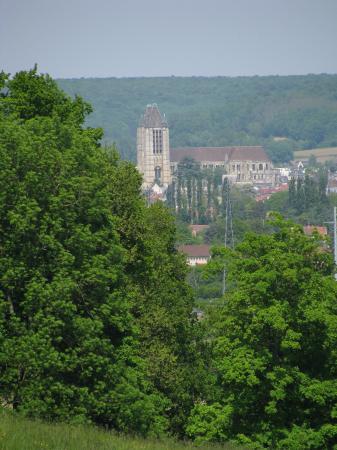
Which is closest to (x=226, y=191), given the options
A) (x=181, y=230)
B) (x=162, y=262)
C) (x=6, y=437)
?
(x=181, y=230)

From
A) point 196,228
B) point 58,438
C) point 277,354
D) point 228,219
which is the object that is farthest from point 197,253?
point 58,438

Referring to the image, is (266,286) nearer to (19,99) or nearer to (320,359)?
(320,359)

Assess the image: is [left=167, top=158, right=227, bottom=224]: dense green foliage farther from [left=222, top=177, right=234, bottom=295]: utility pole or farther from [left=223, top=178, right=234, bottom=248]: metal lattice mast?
[left=223, top=178, right=234, bottom=248]: metal lattice mast

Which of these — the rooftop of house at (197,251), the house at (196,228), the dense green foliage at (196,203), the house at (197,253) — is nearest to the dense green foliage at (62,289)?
the house at (197,253)

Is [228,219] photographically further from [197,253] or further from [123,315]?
[123,315]

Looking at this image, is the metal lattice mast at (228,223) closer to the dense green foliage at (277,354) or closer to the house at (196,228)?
the house at (196,228)

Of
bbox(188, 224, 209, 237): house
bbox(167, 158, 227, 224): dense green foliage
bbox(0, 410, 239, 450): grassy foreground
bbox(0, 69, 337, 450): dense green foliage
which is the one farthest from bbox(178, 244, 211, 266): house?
bbox(0, 410, 239, 450): grassy foreground
